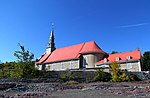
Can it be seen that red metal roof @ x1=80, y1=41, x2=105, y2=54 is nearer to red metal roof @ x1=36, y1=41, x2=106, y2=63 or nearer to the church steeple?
red metal roof @ x1=36, y1=41, x2=106, y2=63

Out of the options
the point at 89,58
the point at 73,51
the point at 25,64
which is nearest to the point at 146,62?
the point at 89,58

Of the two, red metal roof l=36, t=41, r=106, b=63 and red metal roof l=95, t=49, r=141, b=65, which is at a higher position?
red metal roof l=36, t=41, r=106, b=63

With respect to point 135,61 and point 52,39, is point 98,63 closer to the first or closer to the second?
point 135,61

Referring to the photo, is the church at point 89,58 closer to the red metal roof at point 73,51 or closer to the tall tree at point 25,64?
the red metal roof at point 73,51

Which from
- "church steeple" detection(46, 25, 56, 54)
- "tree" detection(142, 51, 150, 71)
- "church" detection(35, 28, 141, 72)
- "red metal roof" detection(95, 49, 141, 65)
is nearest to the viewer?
"red metal roof" detection(95, 49, 141, 65)

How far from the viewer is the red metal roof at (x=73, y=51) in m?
58.6

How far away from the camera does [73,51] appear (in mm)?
62719

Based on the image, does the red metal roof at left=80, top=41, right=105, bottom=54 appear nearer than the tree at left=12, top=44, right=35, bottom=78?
No

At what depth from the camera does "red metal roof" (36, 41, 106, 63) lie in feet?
192

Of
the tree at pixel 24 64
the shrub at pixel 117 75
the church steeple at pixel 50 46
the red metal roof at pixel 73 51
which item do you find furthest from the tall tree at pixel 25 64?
the church steeple at pixel 50 46

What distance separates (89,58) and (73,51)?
7.39 m

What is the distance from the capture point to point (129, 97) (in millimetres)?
11562

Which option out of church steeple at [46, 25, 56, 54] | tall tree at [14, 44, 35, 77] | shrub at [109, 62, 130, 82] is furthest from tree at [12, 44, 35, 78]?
church steeple at [46, 25, 56, 54]

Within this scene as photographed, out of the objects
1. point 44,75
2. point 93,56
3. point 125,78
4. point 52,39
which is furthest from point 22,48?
point 52,39
